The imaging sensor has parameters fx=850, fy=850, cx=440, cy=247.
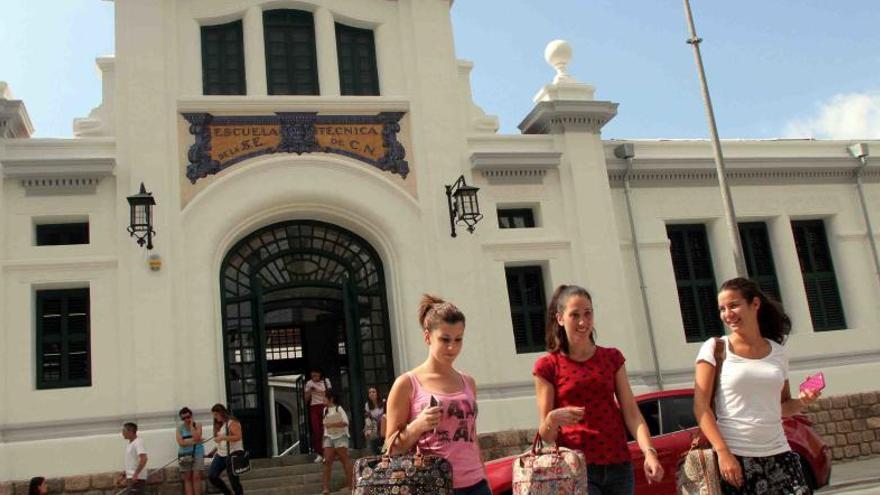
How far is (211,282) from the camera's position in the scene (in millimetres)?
13852

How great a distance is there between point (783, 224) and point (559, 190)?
502 centimetres

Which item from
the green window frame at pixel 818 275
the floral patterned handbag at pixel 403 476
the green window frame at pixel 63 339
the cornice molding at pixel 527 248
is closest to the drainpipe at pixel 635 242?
the cornice molding at pixel 527 248

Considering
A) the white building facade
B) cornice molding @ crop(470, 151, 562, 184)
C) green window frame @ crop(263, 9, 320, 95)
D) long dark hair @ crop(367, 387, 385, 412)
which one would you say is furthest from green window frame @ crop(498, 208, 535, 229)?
green window frame @ crop(263, 9, 320, 95)

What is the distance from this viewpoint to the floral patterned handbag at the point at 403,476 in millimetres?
3998

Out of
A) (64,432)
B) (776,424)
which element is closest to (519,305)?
(64,432)

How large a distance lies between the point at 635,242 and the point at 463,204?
375 cm

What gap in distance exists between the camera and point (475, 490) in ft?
14.4

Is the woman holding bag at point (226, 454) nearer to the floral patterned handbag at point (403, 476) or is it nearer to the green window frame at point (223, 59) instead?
the green window frame at point (223, 59)

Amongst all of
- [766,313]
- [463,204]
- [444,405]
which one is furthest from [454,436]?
[463,204]

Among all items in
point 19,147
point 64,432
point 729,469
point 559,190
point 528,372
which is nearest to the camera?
point 729,469

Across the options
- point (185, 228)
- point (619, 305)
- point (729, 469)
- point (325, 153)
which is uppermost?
point (325, 153)

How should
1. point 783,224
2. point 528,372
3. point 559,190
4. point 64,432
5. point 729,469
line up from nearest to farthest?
point 729,469 < point 64,432 < point 528,372 < point 559,190 < point 783,224

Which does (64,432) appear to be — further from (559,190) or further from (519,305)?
(559,190)

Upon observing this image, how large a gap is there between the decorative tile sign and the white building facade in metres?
0.04
